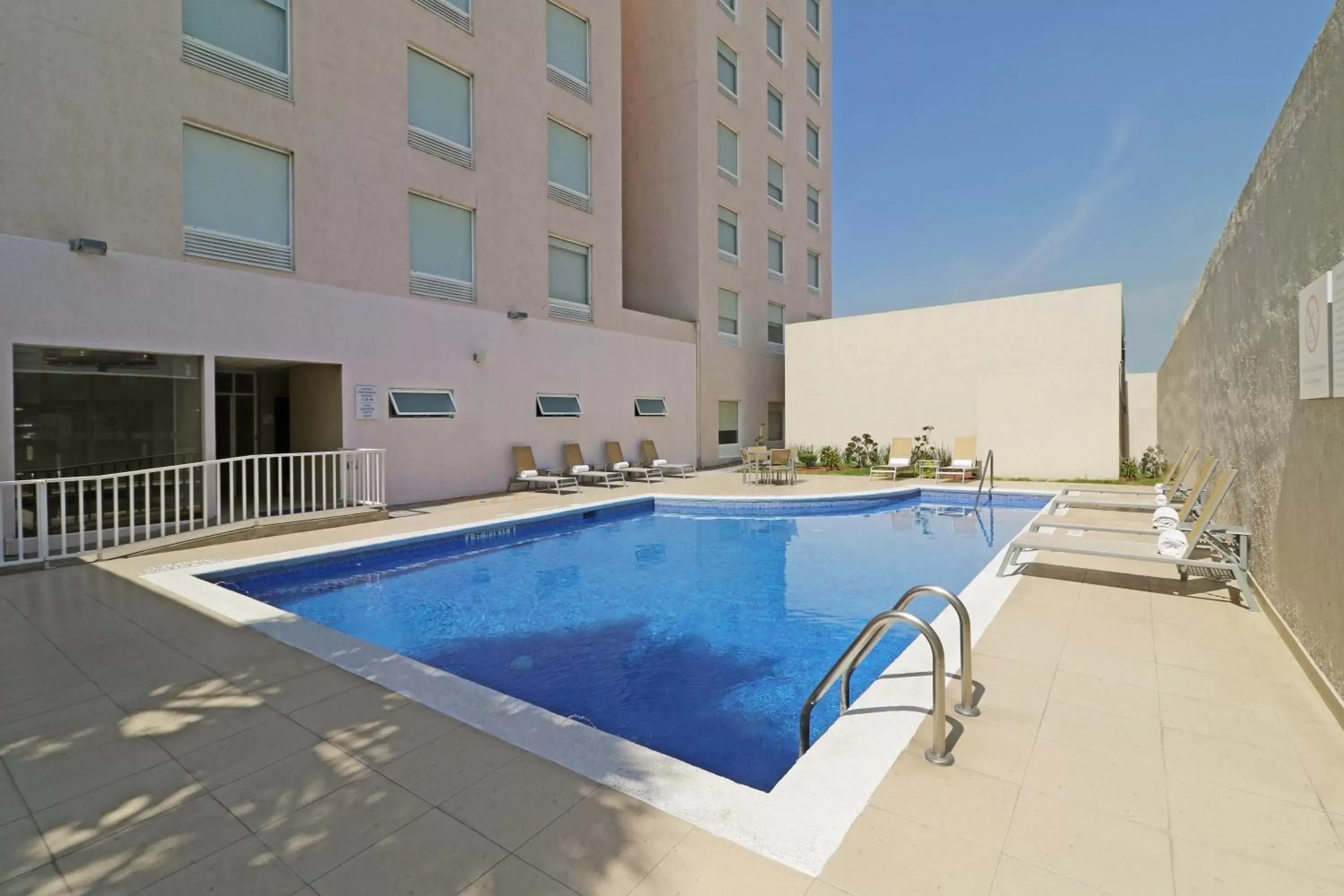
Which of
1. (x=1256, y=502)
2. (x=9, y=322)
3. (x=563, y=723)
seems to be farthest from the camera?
(x=9, y=322)

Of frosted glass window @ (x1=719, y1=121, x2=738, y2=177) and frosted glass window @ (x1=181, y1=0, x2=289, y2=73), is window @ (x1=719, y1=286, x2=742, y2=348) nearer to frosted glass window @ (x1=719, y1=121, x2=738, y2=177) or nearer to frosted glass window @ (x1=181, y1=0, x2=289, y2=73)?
frosted glass window @ (x1=719, y1=121, x2=738, y2=177)

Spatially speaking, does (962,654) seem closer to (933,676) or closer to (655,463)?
(933,676)

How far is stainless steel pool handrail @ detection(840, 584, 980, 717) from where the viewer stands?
3150 mm

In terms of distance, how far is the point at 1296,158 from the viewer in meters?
4.21

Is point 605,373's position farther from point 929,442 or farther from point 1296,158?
point 1296,158

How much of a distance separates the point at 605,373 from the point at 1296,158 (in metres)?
13.4

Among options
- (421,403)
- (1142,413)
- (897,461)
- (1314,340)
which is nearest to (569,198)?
(421,403)

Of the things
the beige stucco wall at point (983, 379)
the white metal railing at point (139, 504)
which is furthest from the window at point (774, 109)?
the white metal railing at point (139, 504)

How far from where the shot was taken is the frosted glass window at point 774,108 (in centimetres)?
2262

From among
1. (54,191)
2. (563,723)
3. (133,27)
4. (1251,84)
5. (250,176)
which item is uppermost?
(1251,84)

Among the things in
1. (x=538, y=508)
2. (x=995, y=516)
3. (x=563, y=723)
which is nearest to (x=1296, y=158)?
(x=563, y=723)

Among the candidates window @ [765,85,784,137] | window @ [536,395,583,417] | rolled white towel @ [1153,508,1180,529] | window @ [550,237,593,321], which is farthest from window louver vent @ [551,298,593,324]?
rolled white towel @ [1153,508,1180,529]

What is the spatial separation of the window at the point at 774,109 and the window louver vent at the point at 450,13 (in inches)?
479

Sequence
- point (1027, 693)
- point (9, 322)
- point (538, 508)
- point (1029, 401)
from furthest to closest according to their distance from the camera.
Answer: point (1029, 401) → point (538, 508) → point (9, 322) → point (1027, 693)
